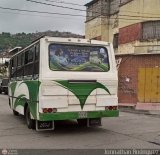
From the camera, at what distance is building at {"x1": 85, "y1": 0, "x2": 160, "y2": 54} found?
92.2 feet

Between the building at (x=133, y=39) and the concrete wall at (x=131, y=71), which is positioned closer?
the building at (x=133, y=39)

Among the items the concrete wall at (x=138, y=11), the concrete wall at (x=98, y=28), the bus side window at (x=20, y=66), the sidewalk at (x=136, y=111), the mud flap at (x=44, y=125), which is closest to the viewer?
the mud flap at (x=44, y=125)

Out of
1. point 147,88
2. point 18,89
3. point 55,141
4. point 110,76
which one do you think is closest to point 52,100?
point 55,141

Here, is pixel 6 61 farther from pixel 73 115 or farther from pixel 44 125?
pixel 73 115

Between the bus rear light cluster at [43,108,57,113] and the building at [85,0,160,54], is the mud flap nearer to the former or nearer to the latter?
the bus rear light cluster at [43,108,57,113]

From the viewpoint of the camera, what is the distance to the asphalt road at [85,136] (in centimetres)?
1033

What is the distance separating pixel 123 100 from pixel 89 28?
1984 cm

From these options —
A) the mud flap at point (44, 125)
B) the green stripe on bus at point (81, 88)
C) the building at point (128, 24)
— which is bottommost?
the mud flap at point (44, 125)

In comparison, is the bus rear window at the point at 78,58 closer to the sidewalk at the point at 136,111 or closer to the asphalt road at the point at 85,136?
the asphalt road at the point at 85,136

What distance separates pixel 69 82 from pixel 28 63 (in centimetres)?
235

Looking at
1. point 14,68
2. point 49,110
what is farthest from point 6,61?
point 49,110

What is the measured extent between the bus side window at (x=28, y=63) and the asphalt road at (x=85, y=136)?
1870 mm

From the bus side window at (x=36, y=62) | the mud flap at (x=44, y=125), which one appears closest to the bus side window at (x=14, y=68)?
the bus side window at (x=36, y=62)

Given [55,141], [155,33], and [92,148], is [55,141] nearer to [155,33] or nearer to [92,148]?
[92,148]
